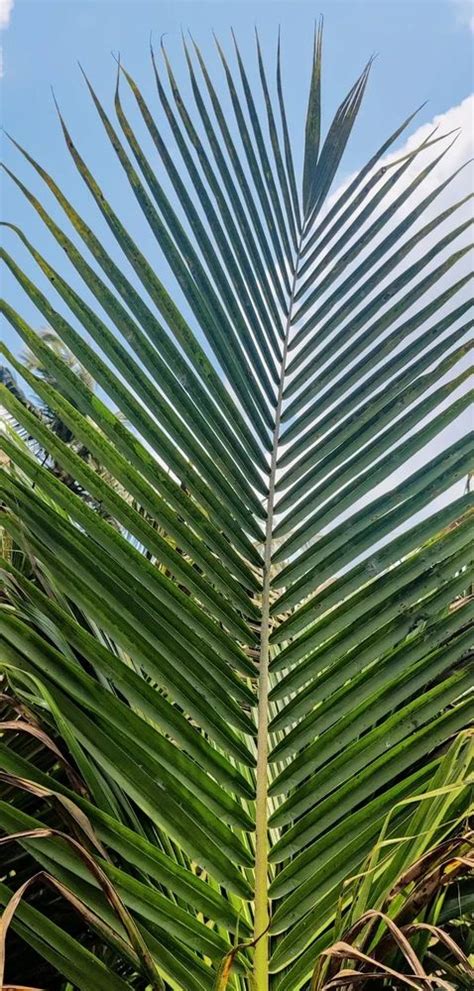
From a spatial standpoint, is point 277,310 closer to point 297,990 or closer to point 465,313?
point 465,313

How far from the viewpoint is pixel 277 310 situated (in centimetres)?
118

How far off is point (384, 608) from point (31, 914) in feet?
1.42

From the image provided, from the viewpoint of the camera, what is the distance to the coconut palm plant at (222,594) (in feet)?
2.17

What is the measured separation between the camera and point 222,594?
2.95 ft

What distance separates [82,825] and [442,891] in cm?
30

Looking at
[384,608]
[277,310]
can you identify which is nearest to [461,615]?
[384,608]

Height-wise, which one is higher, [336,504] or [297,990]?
[336,504]

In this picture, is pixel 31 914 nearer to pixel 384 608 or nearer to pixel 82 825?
pixel 82 825

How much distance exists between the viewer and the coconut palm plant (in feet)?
2.17

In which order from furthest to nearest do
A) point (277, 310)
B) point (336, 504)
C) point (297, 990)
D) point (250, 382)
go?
point (277, 310) < point (250, 382) < point (336, 504) < point (297, 990)

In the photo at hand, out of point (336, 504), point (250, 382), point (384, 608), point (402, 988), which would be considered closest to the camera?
point (402, 988)

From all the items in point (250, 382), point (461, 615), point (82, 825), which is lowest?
point (461, 615)

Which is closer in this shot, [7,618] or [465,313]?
[7,618]

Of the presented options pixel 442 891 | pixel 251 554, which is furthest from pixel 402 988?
pixel 251 554
